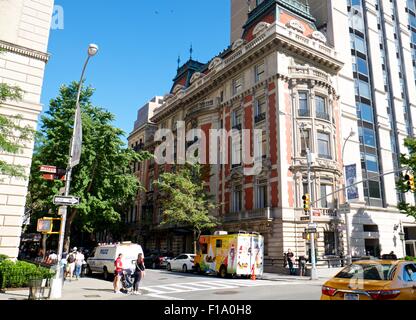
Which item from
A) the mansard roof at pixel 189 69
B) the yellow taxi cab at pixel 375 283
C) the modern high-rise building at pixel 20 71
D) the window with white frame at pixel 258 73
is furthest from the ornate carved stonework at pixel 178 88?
the yellow taxi cab at pixel 375 283

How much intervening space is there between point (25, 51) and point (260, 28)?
2541 centimetres

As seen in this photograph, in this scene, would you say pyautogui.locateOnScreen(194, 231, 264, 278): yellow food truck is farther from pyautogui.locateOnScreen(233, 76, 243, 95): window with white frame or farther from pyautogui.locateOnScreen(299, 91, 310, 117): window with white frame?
pyautogui.locateOnScreen(233, 76, 243, 95): window with white frame

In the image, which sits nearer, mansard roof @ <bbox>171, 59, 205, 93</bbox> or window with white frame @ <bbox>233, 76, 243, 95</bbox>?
window with white frame @ <bbox>233, 76, 243, 95</bbox>

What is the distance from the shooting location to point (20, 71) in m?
18.3

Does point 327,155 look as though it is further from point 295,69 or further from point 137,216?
point 137,216

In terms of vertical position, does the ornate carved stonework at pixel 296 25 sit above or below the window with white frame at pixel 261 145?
above

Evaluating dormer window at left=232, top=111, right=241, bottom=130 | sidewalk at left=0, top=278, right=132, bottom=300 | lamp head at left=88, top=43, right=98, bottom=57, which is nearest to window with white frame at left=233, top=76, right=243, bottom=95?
dormer window at left=232, top=111, right=241, bottom=130

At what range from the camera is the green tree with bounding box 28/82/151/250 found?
26891mm

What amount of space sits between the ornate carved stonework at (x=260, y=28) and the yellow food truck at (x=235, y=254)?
22294 millimetres

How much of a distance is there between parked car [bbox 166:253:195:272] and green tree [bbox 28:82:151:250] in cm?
666

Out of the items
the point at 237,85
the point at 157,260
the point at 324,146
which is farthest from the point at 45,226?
the point at 237,85

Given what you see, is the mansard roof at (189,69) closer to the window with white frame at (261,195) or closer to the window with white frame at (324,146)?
the window with white frame at (324,146)

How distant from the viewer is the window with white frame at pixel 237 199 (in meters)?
36.2
